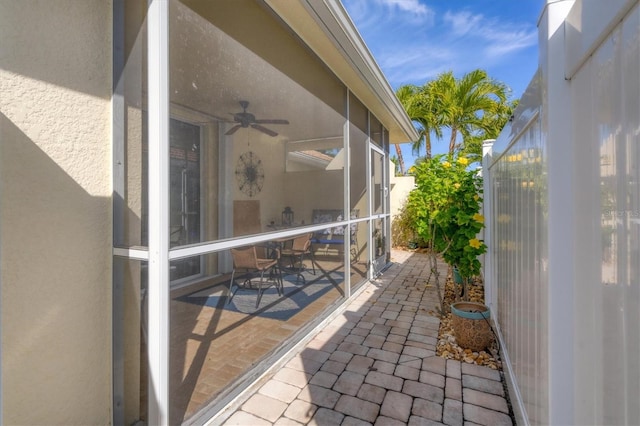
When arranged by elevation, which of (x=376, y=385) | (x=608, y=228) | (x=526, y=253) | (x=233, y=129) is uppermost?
(x=233, y=129)

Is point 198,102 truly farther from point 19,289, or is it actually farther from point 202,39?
point 19,289

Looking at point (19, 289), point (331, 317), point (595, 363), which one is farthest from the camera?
point (331, 317)

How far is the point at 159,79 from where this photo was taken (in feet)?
5.42

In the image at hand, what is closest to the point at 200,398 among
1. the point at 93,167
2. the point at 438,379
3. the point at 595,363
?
the point at 93,167

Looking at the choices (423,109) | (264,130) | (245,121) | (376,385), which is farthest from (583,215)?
(423,109)

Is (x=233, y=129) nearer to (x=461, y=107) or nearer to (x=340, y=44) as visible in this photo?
(x=340, y=44)

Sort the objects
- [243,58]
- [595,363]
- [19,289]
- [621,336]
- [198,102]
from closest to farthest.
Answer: [621,336] → [595,363] → [19,289] → [198,102] → [243,58]

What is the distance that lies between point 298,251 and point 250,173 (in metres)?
1.20

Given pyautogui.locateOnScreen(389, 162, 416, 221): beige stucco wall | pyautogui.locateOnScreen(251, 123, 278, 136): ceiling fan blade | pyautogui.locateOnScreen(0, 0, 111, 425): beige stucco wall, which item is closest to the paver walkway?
pyautogui.locateOnScreen(0, 0, 111, 425): beige stucco wall

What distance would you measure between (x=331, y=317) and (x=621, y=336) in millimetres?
3244

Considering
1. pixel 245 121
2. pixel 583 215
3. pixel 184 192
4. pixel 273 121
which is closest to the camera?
pixel 583 215

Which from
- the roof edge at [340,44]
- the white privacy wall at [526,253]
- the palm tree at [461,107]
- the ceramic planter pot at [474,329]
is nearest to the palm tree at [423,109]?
the palm tree at [461,107]

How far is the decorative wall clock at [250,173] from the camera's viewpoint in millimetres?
2351

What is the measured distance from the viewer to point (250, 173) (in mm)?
2475
